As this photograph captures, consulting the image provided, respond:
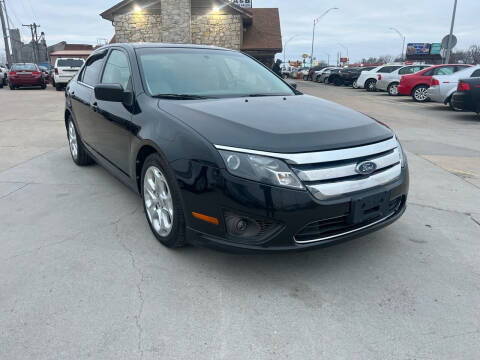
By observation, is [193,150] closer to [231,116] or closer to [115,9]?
[231,116]

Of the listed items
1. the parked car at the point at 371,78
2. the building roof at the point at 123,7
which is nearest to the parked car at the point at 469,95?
the parked car at the point at 371,78

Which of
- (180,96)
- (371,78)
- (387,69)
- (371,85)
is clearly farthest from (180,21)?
(180,96)

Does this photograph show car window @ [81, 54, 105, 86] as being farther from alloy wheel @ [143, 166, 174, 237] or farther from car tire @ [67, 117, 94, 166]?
alloy wheel @ [143, 166, 174, 237]

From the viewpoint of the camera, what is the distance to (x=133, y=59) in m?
3.49

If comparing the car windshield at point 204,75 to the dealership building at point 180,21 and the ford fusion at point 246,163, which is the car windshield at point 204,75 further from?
the dealership building at point 180,21

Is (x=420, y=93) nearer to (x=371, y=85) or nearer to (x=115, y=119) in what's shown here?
(x=371, y=85)

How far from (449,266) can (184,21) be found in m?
23.4

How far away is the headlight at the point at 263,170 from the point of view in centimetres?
224

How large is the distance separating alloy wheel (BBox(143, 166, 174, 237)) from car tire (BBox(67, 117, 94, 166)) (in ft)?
7.51

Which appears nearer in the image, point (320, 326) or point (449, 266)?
point (320, 326)

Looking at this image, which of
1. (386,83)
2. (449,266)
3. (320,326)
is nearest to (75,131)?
(320,326)

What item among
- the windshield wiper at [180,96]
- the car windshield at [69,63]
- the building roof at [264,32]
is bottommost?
the windshield wiper at [180,96]

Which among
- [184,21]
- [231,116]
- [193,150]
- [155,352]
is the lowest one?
[155,352]

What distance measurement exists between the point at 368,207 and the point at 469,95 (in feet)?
31.1
